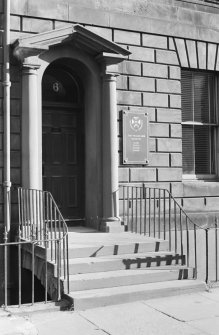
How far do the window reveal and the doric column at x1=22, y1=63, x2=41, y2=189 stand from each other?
360 cm

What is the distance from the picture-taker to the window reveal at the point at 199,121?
11.3 m

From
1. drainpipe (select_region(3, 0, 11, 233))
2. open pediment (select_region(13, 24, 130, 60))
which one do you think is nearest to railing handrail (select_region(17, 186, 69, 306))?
drainpipe (select_region(3, 0, 11, 233))

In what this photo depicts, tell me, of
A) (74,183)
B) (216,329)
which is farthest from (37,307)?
(74,183)

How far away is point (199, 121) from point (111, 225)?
11.4 feet

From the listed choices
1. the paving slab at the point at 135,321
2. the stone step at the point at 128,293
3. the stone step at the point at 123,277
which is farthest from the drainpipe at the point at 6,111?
the paving slab at the point at 135,321

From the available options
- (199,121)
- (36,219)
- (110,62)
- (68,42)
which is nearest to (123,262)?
(36,219)

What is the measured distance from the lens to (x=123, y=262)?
790cm

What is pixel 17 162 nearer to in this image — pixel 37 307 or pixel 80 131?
pixel 80 131

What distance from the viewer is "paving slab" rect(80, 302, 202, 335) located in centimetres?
596

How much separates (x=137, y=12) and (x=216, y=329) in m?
6.90

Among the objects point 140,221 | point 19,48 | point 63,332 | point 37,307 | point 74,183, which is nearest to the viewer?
point 63,332

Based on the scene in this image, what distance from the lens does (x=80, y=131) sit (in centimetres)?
1044

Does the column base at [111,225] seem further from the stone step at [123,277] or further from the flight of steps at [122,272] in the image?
the stone step at [123,277]

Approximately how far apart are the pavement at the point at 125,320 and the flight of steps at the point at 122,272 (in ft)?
0.55
